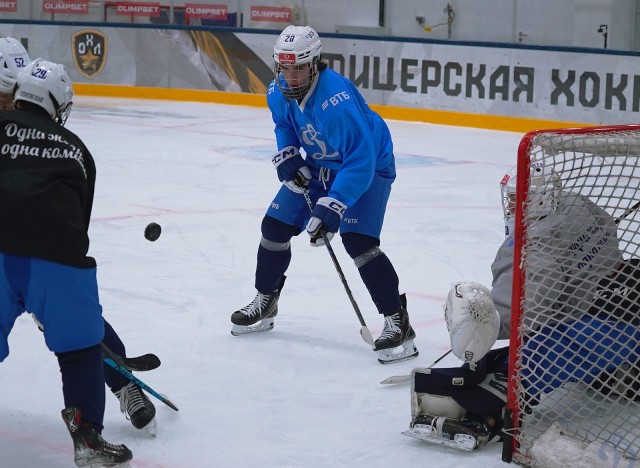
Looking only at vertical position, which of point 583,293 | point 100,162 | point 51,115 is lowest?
point 100,162

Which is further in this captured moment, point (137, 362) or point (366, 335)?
point (366, 335)

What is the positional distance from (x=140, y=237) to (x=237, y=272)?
0.81m

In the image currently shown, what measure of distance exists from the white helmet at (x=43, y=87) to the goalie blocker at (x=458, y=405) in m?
1.11

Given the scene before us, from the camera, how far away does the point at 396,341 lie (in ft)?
11.3

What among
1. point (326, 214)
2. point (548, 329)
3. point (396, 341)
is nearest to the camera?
point (548, 329)

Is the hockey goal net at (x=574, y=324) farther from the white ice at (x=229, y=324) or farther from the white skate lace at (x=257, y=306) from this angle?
the white skate lace at (x=257, y=306)

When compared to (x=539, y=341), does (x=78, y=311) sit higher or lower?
higher

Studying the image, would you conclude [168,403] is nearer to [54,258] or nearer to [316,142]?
[54,258]

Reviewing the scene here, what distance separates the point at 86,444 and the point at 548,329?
45.6 inches

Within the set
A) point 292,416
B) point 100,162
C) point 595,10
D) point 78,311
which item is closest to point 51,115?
point 78,311

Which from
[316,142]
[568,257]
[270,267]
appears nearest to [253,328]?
[270,267]

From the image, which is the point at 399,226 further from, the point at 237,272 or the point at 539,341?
the point at 539,341

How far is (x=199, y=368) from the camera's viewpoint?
10.9ft

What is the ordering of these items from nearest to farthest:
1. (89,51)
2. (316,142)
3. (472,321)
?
1. (472,321)
2. (316,142)
3. (89,51)
